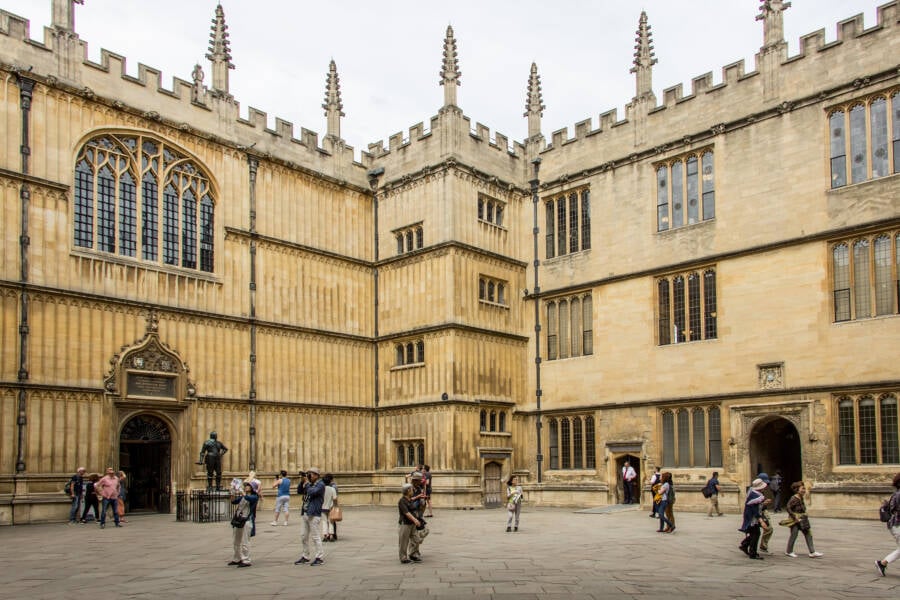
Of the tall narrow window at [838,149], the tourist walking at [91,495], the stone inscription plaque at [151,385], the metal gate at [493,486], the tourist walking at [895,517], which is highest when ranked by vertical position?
the tall narrow window at [838,149]

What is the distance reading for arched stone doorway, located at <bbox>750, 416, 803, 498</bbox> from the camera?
2816cm

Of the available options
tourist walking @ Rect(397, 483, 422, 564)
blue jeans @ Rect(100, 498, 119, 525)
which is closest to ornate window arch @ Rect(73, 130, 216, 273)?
blue jeans @ Rect(100, 498, 119, 525)

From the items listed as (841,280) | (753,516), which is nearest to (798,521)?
(753,516)

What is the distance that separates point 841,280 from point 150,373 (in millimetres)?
21495

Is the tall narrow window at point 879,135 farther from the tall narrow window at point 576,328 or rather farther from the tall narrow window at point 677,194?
the tall narrow window at point 576,328

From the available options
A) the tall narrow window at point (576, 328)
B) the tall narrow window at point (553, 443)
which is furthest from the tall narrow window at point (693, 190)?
the tall narrow window at point (553, 443)

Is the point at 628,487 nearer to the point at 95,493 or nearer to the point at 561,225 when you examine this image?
the point at 561,225

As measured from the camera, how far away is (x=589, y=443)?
32.9 m

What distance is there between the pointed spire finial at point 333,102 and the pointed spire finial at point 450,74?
14.4 feet

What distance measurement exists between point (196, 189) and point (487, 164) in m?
11.6

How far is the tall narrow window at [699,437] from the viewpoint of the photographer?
2941cm

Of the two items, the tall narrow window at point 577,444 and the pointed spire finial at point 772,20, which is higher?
the pointed spire finial at point 772,20

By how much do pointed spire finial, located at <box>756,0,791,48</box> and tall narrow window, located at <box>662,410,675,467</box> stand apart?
12.8 m

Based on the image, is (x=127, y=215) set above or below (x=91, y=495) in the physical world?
above
